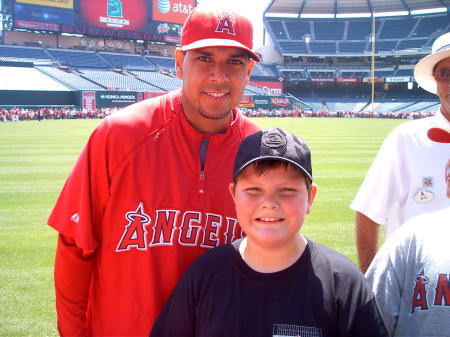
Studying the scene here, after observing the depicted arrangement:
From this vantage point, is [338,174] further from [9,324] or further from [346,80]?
[346,80]

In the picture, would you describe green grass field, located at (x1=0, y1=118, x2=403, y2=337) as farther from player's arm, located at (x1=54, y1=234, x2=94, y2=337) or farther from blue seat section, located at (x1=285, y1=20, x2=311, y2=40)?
blue seat section, located at (x1=285, y1=20, x2=311, y2=40)

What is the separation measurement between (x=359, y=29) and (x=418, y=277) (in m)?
89.3

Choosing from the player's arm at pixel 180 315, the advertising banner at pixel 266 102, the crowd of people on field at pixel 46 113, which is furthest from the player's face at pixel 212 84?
the advertising banner at pixel 266 102

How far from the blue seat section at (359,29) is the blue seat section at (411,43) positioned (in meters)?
7.22

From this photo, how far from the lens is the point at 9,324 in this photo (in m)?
4.23

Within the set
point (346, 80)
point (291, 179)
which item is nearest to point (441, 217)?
point (291, 179)

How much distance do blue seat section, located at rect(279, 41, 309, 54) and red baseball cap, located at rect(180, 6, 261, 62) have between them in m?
82.9

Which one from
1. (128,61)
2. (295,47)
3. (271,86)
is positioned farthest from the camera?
(295,47)

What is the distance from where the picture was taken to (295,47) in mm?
82688

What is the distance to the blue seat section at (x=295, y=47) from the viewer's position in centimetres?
8206

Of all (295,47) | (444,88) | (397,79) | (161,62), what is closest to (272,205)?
(444,88)

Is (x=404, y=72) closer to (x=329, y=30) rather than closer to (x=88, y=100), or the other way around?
(x=329, y=30)

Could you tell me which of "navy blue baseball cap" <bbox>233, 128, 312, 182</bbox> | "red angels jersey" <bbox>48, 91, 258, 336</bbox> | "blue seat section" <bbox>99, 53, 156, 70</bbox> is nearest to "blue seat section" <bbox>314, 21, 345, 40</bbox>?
"blue seat section" <bbox>99, 53, 156, 70</bbox>

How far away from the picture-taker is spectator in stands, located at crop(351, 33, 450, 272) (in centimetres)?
275
